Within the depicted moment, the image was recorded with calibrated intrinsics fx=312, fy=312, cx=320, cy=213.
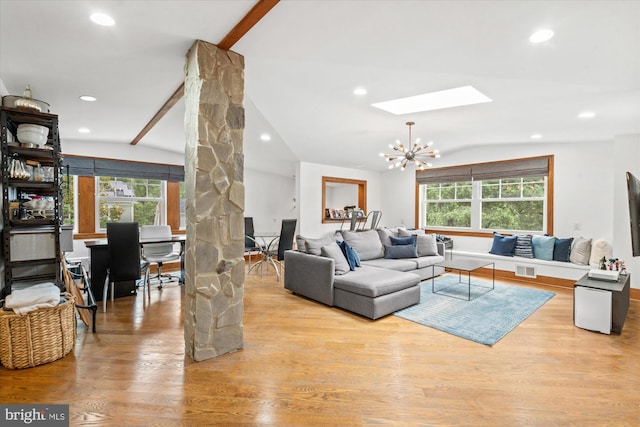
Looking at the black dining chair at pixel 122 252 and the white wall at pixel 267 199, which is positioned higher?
the white wall at pixel 267 199

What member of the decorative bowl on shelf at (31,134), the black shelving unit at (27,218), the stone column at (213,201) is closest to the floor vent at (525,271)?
the stone column at (213,201)

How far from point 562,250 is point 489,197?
161 cm

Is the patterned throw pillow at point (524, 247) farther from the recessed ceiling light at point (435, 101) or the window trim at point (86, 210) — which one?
the window trim at point (86, 210)

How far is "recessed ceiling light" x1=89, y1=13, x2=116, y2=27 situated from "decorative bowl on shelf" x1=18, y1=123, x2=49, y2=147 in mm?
1503

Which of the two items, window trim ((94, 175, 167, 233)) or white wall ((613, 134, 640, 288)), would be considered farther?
window trim ((94, 175, 167, 233))

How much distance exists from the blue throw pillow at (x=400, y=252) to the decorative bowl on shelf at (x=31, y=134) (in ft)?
15.2

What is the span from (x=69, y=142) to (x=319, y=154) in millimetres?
4436

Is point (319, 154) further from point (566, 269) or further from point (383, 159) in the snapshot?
point (566, 269)

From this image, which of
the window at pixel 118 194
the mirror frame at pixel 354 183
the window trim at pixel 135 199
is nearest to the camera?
the window at pixel 118 194

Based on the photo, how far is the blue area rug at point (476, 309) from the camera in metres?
3.15

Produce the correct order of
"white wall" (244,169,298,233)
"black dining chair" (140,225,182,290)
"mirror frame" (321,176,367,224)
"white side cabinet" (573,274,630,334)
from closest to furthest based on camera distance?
"white side cabinet" (573,274,630,334) → "black dining chair" (140,225,182,290) → "mirror frame" (321,176,367,224) → "white wall" (244,169,298,233)

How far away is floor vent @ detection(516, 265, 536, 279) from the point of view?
5.21 meters

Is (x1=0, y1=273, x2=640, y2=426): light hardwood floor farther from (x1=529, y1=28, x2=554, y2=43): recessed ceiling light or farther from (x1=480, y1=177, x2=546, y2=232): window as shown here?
(x1=480, y1=177, x2=546, y2=232): window

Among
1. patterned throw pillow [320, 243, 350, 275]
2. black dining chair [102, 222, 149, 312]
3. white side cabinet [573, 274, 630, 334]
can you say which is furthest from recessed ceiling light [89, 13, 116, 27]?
white side cabinet [573, 274, 630, 334]
